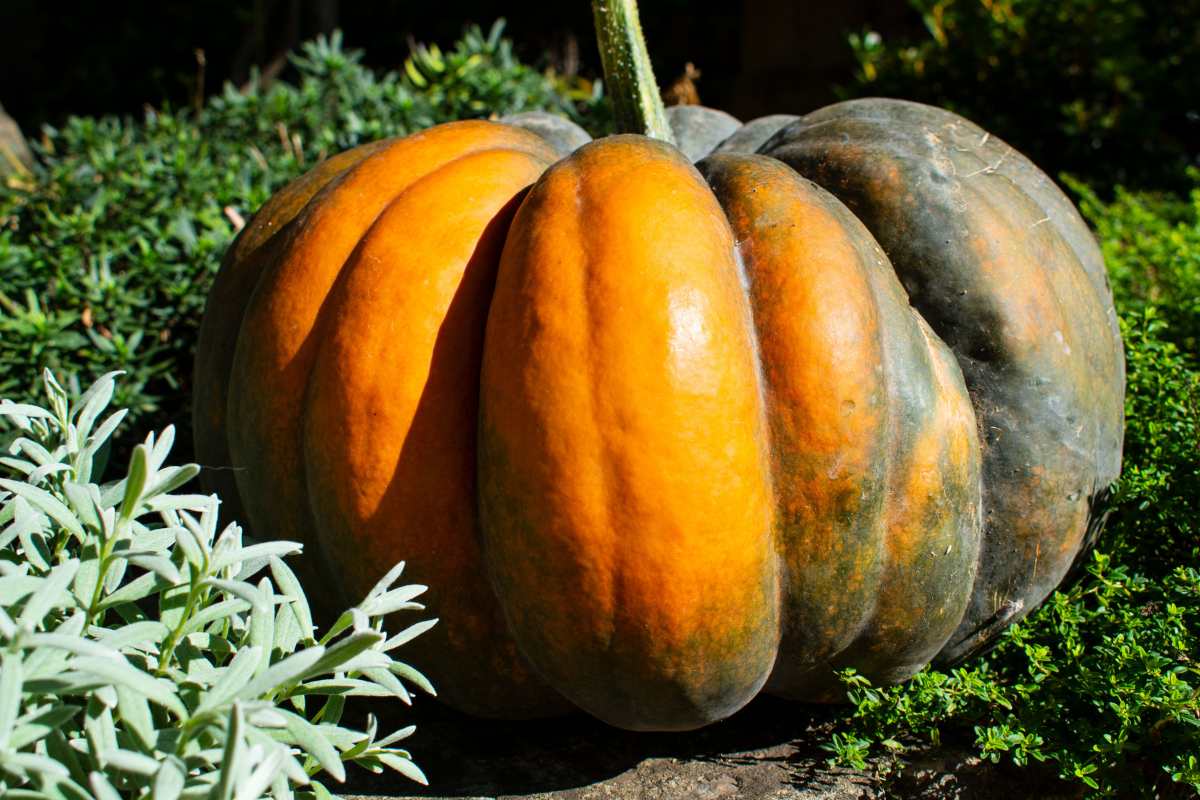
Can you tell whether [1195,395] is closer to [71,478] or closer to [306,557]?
[306,557]

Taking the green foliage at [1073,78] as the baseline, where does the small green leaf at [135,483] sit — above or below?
below

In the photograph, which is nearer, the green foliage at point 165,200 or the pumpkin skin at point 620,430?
the pumpkin skin at point 620,430

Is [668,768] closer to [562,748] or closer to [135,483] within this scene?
[562,748]

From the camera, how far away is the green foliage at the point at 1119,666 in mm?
2121

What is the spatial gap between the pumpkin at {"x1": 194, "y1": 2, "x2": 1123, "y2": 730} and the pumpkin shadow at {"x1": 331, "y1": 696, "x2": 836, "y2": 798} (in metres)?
0.11

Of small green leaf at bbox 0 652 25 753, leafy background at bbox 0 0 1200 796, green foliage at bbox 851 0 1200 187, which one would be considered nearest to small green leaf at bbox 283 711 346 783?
small green leaf at bbox 0 652 25 753

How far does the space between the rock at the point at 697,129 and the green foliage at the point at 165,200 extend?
1.39m

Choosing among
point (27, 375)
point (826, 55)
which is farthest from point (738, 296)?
point (826, 55)

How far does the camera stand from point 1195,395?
2.72m

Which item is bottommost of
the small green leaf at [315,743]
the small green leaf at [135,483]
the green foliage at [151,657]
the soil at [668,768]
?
the soil at [668,768]

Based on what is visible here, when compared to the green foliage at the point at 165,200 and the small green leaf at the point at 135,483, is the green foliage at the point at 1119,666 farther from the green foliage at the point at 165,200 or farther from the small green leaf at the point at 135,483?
the green foliage at the point at 165,200

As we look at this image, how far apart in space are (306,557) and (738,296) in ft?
3.01

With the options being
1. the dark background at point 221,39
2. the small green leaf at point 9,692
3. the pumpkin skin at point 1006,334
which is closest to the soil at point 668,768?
the pumpkin skin at point 1006,334

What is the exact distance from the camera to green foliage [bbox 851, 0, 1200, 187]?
5324 millimetres
